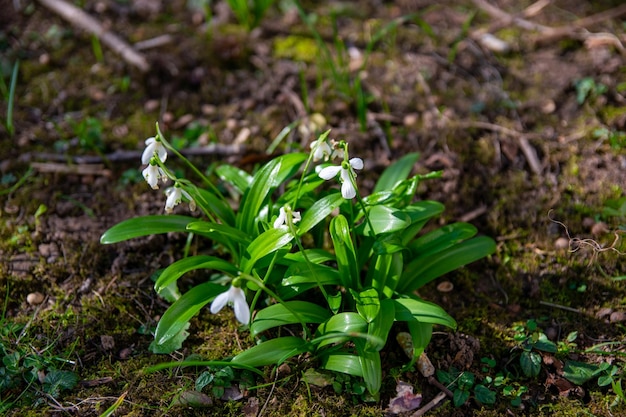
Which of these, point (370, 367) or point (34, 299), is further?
point (34, 299)

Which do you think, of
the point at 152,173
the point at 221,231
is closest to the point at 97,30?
the point at 152,173

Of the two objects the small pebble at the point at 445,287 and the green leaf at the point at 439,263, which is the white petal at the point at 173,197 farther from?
the small pebble at the point at 445,287

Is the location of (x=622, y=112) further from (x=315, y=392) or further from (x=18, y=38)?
(x=18, y=38)

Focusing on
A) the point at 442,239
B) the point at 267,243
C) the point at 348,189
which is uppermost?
the point at 348,189

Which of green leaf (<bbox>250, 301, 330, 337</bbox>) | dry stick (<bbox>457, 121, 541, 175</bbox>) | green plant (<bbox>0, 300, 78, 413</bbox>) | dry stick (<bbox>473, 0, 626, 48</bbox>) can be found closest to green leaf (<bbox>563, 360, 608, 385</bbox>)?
green leaf (<bbox>250, 301, 330, 337</bbox>)

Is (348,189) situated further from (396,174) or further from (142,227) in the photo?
(142,227)

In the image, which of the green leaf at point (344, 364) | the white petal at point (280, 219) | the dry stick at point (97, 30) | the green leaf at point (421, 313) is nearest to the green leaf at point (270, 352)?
the green leaf at point (344, 364)

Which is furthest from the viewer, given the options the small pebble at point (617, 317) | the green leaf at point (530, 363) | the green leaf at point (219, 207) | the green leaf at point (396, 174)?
the green leaf at point (396, 174)

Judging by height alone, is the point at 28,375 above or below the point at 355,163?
below
